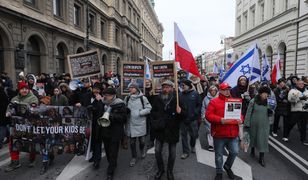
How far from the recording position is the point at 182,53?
543cm

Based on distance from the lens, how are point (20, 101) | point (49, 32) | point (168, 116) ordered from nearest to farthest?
1. point (168, 116)
2. point (20, 101)
3. point (49, 32)

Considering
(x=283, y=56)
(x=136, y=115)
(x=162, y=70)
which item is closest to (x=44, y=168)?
(x=136, y=115)

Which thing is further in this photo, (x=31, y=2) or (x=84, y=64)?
(x=31, y=2)

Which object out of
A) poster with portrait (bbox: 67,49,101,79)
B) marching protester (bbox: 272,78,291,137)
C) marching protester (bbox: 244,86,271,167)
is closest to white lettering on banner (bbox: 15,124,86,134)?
poster with portrait (bbox: 67,49,101,79)

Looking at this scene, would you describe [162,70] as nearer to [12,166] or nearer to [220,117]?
[220,117]

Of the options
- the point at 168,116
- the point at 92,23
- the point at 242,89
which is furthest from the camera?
the point at 92,23

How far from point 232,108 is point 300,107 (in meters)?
4.03

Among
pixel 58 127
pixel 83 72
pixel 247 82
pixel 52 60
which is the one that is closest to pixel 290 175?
pixel 247 82

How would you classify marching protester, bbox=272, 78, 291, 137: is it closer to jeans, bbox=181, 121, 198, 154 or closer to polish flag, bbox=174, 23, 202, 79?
jeans, bbox=181, 121, 198, 154

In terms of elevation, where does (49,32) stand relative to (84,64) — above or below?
above

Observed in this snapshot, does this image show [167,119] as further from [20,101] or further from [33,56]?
[33,56]

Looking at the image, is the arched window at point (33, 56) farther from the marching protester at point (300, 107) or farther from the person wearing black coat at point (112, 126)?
the marching protester at point (300, 107)

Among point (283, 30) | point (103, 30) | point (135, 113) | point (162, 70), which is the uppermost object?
point (103, 30)

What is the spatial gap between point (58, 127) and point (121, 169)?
4.79ft
